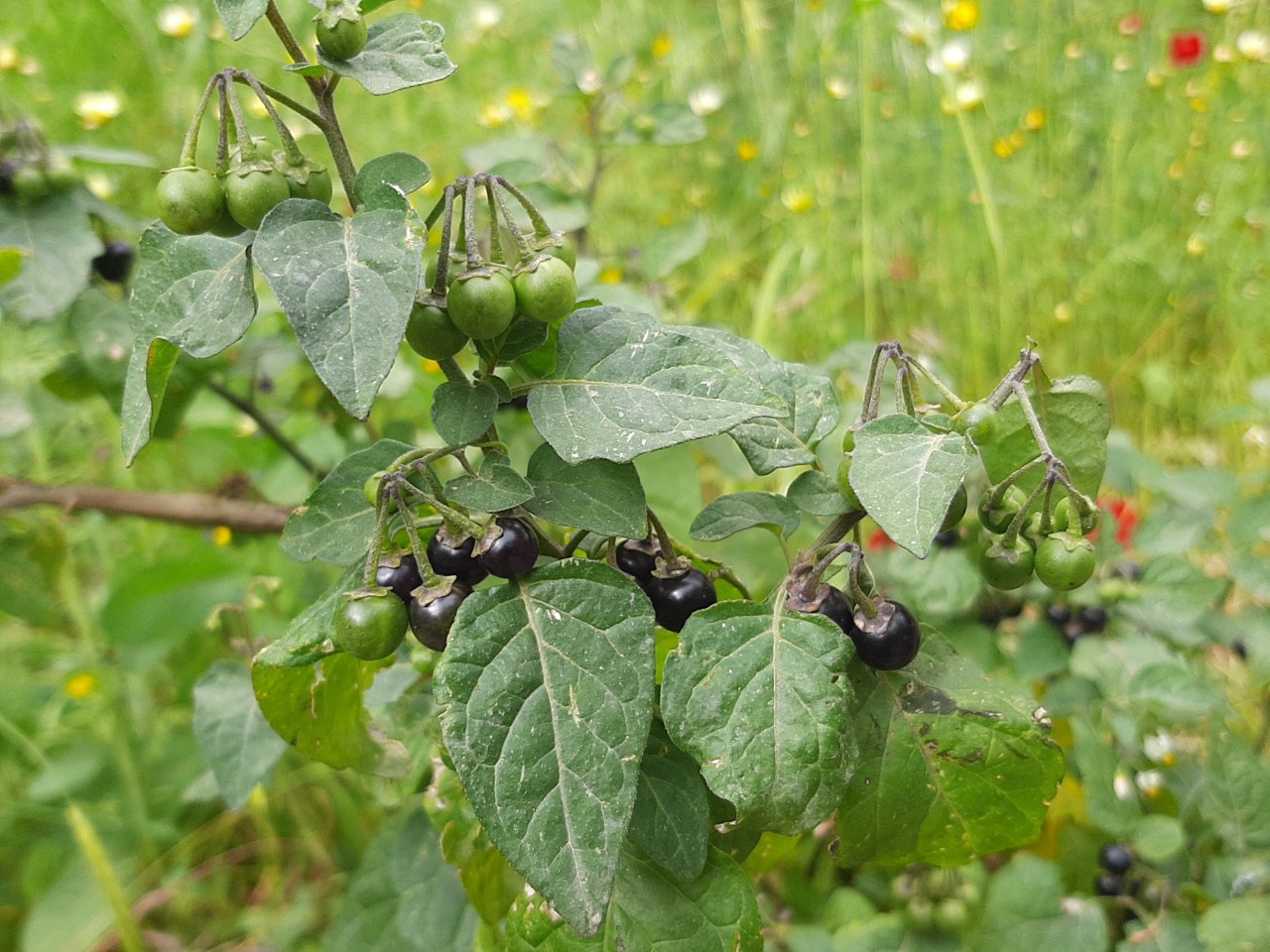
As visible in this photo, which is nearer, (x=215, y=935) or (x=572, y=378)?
(x=572, y=378)

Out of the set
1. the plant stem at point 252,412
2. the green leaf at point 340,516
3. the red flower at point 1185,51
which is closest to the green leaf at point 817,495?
the green leaf at point 340,516

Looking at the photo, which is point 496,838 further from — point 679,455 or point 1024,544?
point 679,455

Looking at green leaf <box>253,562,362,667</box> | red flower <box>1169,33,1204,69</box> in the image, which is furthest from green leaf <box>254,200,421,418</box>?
red flower <box>1169,33,1204,69</box>

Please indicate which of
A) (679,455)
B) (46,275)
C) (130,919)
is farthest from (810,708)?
(130,919)

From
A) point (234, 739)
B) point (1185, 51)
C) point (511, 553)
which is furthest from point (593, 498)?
point (1185, 51)

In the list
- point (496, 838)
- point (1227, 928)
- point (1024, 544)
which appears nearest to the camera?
point (496, 838)

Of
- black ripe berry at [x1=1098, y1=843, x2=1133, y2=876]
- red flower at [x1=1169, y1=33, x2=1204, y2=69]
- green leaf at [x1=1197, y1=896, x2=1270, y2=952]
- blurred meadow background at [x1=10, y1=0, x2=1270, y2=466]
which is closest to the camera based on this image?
green leaf at [x1=1197, y1=896, x2=1270, y2=952]

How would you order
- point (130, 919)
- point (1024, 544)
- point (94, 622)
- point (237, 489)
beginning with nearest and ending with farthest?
1. point (1024, 544)
2. point (130, 919)
3. point (237, 489)
4. point (94, 622)

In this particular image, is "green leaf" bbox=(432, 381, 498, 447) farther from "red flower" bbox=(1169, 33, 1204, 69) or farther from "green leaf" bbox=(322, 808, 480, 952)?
"red flower" bbox=(1169, 33, 1204, 69)

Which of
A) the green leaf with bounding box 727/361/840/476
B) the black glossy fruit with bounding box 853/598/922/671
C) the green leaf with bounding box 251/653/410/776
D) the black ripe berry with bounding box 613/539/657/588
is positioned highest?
the green leaf with bounding box 727/361/840/476
